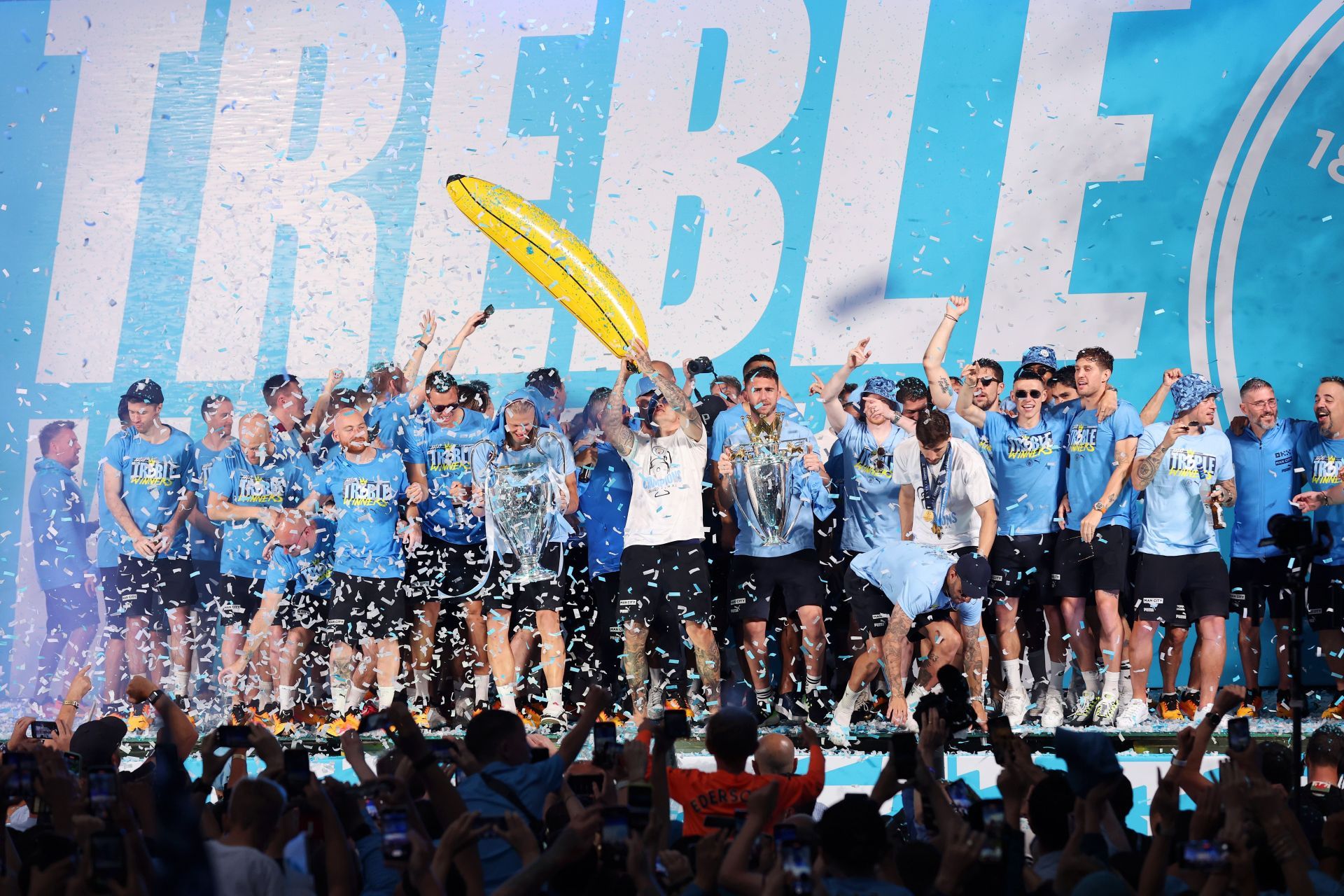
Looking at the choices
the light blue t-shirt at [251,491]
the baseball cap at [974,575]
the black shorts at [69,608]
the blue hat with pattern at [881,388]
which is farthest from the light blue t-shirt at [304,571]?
the baseball cap at [974,575]

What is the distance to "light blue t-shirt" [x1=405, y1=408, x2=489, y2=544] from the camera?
29.5ft

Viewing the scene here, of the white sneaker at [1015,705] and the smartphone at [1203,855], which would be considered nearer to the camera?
the smartphone at [1203,855]

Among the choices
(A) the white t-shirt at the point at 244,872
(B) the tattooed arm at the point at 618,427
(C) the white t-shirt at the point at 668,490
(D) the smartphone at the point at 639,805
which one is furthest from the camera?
(B) the tattooed arm at the point at 618,427

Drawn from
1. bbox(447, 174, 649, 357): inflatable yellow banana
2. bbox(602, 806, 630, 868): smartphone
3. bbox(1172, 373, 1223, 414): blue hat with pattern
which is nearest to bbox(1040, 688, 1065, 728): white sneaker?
bbox(1172, 373, 1223, 414): blue hat with pattern

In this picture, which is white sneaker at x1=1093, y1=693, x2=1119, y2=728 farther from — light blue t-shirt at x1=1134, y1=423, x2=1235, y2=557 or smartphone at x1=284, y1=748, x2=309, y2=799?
smartphone at x1=284, y1=748, x2=309, y2=799

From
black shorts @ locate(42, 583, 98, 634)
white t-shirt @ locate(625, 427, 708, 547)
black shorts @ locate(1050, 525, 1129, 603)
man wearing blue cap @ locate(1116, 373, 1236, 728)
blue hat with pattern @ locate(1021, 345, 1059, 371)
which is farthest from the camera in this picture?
black shorts @ locate(42, 583, 98, 634)

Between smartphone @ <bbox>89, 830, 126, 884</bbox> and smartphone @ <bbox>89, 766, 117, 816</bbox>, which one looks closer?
smartphone @ <bbox>89, 830, 126, 884</bbox>

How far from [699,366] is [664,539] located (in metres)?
1.72

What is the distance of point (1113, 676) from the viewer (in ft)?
26.7

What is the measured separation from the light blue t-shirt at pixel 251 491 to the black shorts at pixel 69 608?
1.43 metres

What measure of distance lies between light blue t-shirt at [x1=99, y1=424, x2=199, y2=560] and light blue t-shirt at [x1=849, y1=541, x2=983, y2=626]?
4.46m

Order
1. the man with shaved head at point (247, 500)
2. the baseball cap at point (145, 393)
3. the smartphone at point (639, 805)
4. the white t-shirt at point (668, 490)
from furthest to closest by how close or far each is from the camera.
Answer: the baseball cap at point (145, 393)
the man with shaved head at point (247, 500)
the white t-shirt at point (668, 490)
the smartphone at point (639, 805)

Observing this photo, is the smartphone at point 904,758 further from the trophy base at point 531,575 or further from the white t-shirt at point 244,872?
the trophy base at point 531,575

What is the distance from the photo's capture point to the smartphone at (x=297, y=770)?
12.4 feet
